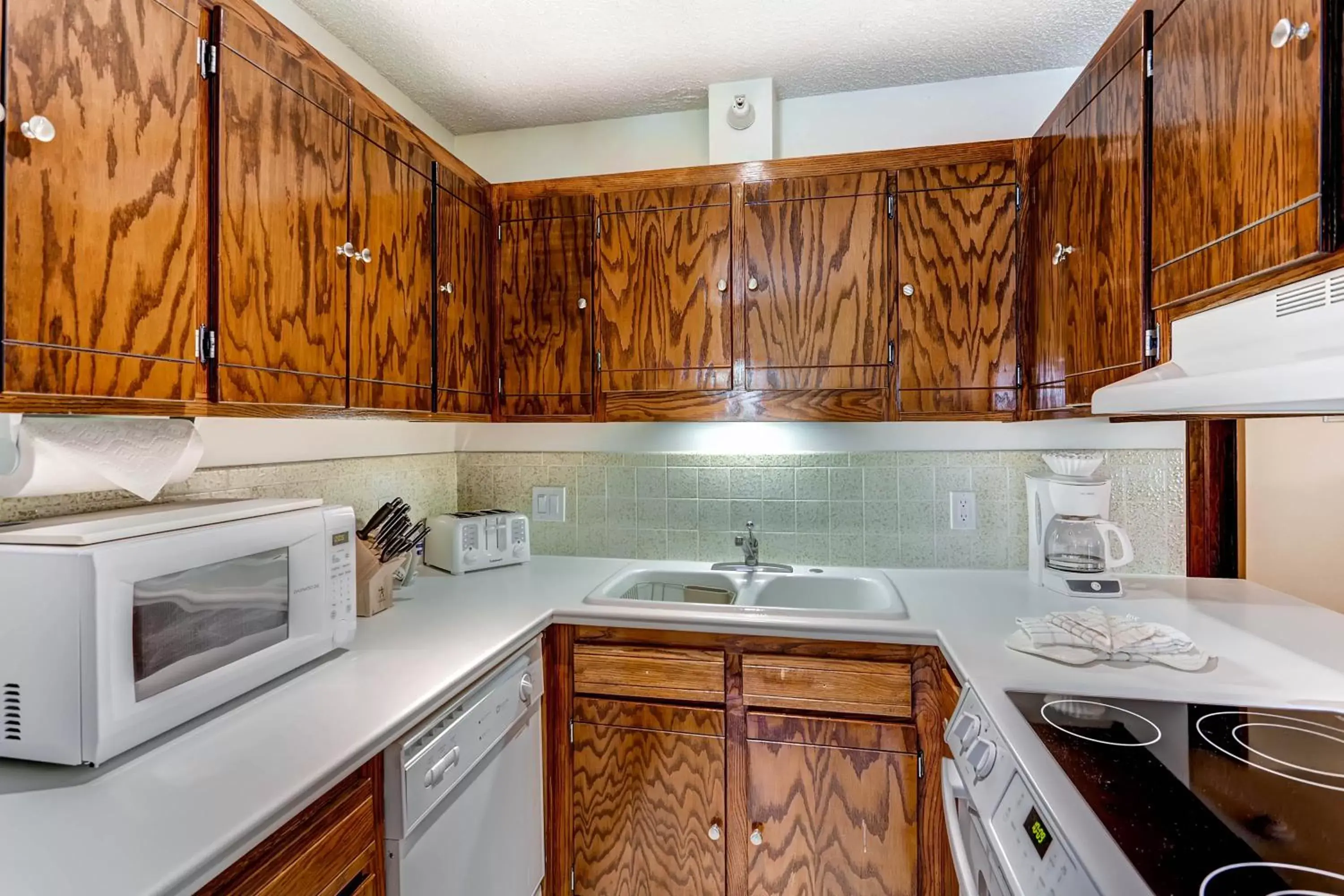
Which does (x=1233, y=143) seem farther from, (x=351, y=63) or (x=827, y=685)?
(x=351, y=63)

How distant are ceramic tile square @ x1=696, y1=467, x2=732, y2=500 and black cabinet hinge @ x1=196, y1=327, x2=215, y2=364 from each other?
4.77ft

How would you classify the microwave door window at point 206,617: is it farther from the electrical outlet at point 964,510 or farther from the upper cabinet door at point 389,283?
the electrical outlet at point 964,510

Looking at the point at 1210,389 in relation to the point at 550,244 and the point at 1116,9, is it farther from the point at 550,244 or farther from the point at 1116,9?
the point at 550,244

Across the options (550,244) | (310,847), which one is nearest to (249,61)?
(550,244)

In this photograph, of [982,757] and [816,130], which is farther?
[816,130]

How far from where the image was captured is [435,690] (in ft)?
3.89

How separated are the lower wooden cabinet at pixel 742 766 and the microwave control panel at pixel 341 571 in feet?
1.81

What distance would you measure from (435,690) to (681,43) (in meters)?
1.82

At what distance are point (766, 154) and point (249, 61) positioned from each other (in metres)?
1.43

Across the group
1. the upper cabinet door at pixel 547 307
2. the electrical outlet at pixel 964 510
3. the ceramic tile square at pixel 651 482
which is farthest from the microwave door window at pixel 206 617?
the electrical outlet at pixel 964 510

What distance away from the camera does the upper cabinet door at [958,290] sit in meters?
1.81

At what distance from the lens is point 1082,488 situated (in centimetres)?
180

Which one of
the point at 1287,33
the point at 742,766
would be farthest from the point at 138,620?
the point at 1287,33

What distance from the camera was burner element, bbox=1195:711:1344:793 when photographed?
0.87m
